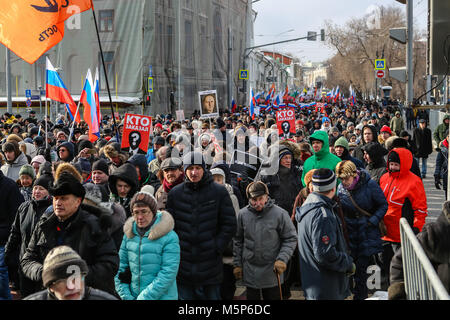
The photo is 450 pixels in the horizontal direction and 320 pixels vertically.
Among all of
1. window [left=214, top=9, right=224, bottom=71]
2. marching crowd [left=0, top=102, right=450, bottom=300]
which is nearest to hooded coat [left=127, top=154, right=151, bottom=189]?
marching crowd [left=0, top=102, right=450, bottom=300]

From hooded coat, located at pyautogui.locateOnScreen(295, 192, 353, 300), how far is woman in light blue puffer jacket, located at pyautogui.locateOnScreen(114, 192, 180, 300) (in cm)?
106

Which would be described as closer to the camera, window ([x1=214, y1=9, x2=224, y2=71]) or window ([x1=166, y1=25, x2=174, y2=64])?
window ([x1=166, y1=25, x2=174, y2=64])

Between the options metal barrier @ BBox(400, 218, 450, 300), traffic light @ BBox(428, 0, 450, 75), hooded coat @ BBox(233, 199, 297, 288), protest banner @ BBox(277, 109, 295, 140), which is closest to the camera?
metal barrier @ BBox(400, 218, 450, 300)

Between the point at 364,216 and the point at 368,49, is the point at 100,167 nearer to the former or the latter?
the point at 364,216

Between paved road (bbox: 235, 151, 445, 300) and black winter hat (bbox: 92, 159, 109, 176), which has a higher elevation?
black winter hat (bbox: 92, 159, 109, 176)

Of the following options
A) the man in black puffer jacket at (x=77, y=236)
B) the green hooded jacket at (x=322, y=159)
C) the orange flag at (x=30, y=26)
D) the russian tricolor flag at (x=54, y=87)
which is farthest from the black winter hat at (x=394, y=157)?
the russian tricolor flag at (x=54, y=87)

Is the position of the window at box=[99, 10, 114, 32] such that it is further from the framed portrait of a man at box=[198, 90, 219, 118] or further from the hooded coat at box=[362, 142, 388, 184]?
the hooded coat at box=[362, 142, 388, 184]

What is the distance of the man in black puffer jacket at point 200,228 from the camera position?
5344 mm

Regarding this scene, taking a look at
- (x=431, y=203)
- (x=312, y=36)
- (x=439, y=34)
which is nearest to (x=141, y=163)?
(x=439, y=34)

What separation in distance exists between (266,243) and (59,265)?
2.80 meters

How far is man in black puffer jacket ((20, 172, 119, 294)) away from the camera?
4148 millimetres

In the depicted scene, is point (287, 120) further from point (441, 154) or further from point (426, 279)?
point (426, 279)

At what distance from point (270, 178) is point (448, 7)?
10.8ft

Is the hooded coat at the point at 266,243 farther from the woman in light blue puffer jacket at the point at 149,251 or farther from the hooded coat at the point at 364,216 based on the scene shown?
the woman in light blue puffer jacket at the point at 149,251
